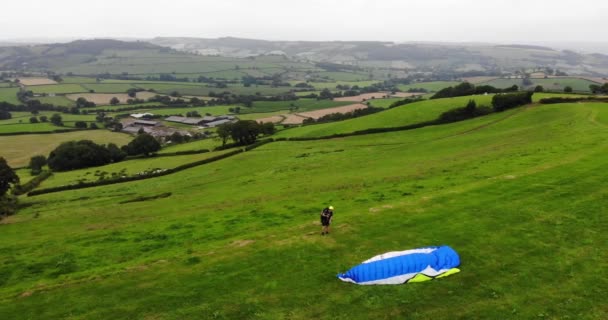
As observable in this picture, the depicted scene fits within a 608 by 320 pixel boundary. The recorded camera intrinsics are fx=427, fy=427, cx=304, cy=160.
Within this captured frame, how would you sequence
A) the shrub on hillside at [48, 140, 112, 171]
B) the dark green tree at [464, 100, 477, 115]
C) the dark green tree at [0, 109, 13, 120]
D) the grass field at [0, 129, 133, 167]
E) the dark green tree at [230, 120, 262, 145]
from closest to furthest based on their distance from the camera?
the dark green tree at [464, 100, 477, 115]
the shrub on hillside at [48, 140, 112, 171]
the dark green tree at [230, 120, 262, 145]
the grass field at [0, 129, 133, 167]
the dark green tree at [0, 109, 13, 120]

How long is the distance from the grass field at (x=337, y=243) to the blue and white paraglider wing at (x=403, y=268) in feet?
1.73

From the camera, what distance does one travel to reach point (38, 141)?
5330 inches

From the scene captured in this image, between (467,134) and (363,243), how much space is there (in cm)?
5542

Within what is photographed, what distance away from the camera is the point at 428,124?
303 feet

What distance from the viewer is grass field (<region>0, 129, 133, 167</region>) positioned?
118 metres

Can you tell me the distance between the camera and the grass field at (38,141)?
388 ft

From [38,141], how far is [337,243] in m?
138

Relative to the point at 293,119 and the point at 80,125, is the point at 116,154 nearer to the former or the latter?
the point at 80,125

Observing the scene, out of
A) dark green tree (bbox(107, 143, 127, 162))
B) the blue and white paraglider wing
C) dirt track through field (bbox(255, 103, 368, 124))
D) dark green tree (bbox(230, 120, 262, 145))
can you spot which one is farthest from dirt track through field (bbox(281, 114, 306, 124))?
the blue and white paraglider wing

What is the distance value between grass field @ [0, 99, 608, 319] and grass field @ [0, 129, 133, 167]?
73835 millimetres

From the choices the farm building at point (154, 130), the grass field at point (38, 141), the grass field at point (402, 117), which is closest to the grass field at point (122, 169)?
the grass field at point (402, 117)

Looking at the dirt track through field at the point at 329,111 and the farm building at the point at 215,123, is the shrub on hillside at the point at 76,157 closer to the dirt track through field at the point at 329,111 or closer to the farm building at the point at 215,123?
the farm building at the point at 215,123

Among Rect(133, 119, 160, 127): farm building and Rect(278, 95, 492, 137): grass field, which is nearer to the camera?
Rect(278, 95, 492, 137): grass field

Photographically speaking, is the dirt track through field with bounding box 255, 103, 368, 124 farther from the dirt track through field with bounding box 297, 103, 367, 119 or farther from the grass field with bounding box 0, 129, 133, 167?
the grass field with bounding box 0, 129, 133, 167
